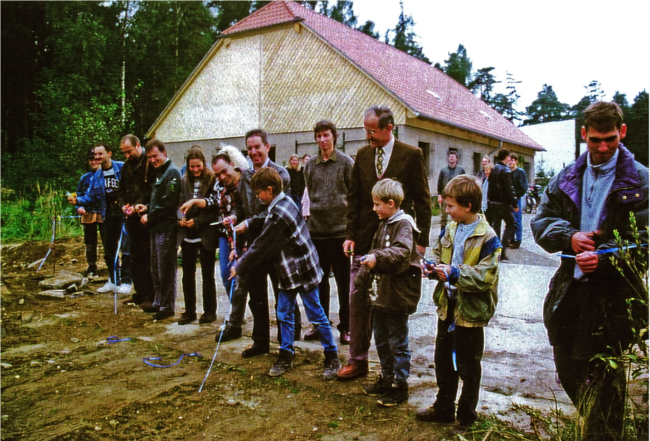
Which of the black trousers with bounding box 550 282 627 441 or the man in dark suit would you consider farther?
the man in dark suit

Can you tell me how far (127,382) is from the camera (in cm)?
418

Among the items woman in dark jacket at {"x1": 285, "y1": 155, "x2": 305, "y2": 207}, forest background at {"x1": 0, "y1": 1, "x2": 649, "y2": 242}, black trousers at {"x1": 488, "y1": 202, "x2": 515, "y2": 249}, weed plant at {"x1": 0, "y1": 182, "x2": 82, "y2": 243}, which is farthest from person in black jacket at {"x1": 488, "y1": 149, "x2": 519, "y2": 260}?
forest background at {"x1": 0, "y1": 1, "x2": 649, "y2": 242}

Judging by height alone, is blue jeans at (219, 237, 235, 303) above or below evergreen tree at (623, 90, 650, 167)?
below

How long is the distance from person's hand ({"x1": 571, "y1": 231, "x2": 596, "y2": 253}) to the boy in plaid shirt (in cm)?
215

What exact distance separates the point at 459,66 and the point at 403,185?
47.3m

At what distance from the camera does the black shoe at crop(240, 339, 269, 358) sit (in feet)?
15.4

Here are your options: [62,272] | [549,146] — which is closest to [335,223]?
[62,272]

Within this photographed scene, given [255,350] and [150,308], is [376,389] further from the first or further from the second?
[150,308]

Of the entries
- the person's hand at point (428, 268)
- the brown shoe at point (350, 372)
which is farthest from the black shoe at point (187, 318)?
the person's hand at point (428, 268)

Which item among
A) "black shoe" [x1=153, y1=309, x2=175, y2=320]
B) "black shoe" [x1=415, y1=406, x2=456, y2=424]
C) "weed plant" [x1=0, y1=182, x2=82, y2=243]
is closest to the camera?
"black shoe" [x1=415, y1=406, x2=456, y2=424]

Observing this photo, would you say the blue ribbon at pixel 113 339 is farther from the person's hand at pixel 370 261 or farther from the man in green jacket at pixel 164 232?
the person's hand at pixel 370 261

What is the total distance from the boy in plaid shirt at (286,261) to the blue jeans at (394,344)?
0.66 meters

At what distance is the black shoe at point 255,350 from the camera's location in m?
4.71

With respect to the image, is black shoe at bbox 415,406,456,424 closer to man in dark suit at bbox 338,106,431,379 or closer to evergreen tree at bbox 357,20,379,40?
man in dark suit at bbox 338,106,431,379
